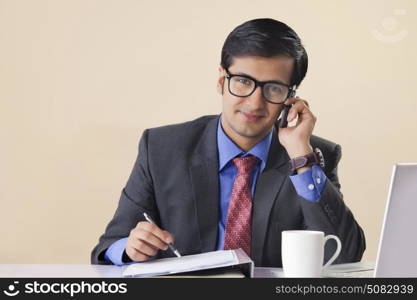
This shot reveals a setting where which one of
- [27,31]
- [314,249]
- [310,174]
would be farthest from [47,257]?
[314,249]

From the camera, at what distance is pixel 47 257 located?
137 inches

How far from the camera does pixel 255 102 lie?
2057 mm

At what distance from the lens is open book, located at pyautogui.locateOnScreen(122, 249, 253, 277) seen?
1.40m

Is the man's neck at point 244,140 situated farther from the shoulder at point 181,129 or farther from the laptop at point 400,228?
the laptop at point 400,228

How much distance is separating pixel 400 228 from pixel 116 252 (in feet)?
2.81

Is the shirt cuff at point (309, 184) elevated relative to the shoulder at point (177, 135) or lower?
lower

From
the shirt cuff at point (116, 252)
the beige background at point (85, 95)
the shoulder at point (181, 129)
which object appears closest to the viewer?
the shirt cuff at point (116, 252)

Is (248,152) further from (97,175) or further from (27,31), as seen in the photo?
(27,31)

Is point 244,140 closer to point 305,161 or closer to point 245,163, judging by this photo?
point 245,163

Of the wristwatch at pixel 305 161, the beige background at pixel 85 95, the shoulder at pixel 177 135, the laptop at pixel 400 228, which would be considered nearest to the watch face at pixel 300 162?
the wristwatch at pixel 305 161

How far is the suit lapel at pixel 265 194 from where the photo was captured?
2035 mm

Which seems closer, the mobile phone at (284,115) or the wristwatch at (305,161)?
the wristwatch at (305,161)

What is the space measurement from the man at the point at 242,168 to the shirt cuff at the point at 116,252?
0.14 m

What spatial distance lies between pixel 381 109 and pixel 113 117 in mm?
1521
